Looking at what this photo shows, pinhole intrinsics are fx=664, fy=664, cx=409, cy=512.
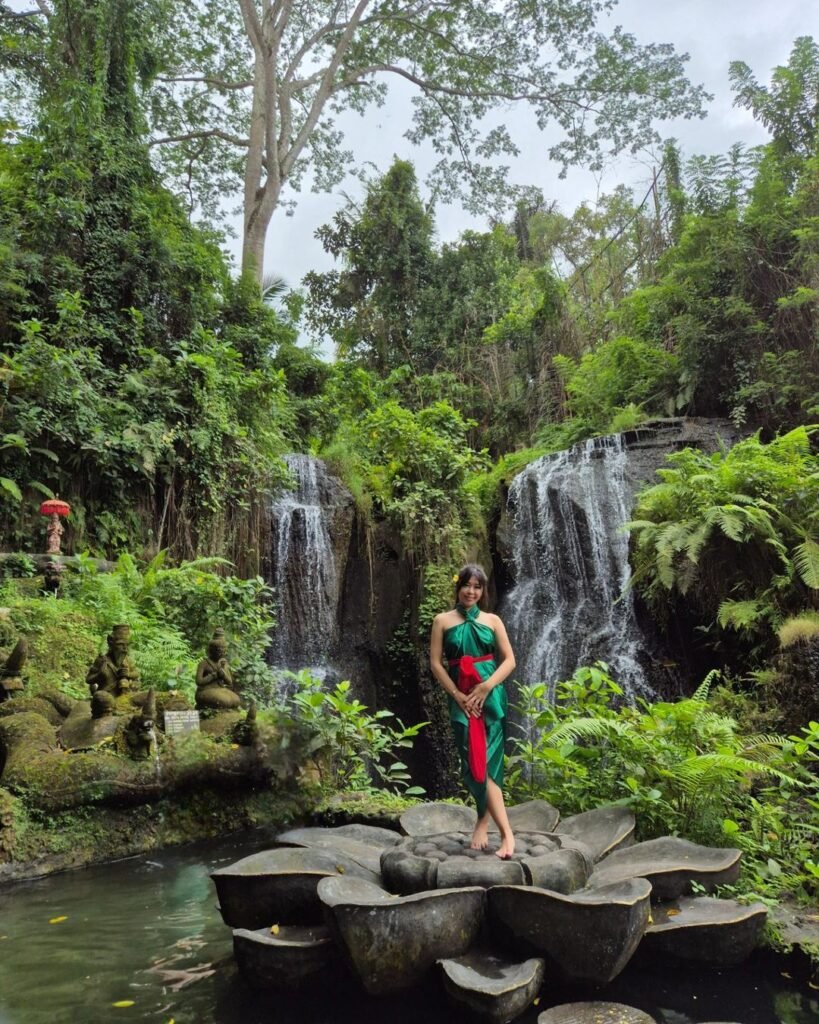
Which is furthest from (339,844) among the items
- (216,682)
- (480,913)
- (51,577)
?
(51,577)

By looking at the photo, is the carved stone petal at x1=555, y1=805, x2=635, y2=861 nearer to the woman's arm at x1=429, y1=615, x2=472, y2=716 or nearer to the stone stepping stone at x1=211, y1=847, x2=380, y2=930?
the woman's arm at x1=429, y1=615, x2=472, y2=716

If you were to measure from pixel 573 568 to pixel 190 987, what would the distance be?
8.42 meters

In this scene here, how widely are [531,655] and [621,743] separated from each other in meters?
5.92

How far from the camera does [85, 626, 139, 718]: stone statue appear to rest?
5.48 meters

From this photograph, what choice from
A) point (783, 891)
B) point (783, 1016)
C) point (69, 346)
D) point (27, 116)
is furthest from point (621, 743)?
point (27, 116)

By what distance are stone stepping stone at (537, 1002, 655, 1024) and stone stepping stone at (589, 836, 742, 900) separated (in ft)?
1.39

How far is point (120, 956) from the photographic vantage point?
3.02 meters

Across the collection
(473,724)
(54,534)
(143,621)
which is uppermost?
(54,534)

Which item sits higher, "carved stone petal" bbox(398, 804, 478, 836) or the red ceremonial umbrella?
the red ceremonial umbrella

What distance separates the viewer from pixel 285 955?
2572mm

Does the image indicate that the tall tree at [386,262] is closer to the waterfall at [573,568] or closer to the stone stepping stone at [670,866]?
the waterfall at [573,568]

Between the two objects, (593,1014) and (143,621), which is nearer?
(593,1014)

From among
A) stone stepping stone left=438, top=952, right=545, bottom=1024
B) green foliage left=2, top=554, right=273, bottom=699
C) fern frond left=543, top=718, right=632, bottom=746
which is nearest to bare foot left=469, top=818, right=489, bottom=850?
stone stepping stone left=438, top=952, right=545, bottom=1024

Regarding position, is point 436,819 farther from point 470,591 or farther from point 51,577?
point 51,577
